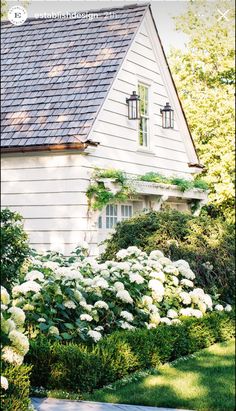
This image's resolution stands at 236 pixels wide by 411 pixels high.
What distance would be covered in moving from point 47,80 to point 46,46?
1.53m

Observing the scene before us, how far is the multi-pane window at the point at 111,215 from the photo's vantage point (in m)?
16.4

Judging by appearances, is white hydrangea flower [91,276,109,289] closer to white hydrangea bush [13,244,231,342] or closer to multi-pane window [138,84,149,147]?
white hydrangea bush [13,244,231,342]

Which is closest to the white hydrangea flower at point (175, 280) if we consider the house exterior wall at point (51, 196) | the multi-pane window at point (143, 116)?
the house exterior wall at point (51, 196)

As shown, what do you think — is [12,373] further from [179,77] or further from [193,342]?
[179,77]

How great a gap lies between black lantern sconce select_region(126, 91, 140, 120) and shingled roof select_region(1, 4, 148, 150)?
100cm

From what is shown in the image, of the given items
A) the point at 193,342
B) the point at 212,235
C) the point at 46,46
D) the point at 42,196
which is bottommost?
the point at 193,342

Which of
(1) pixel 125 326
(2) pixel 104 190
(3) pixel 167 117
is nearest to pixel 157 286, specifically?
(1) pixel 125 326

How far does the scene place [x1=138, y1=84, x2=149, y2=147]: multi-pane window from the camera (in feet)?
58.9

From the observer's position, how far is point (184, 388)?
23.3 ft

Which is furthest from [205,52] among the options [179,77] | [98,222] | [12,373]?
[12,373]

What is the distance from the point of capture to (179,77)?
2681 cm

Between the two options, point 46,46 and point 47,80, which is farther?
point 46,46

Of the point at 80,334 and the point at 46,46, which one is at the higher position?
the point at 46,46

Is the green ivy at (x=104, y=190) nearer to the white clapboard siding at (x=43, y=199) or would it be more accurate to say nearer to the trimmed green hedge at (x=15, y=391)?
the white clapboard siding at (x=43, y=199)
